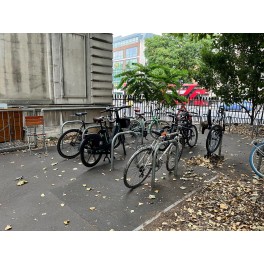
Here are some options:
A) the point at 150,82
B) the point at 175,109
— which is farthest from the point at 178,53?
the point at 150,82

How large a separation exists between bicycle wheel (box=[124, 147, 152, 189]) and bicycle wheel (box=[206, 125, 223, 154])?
243 centimetres

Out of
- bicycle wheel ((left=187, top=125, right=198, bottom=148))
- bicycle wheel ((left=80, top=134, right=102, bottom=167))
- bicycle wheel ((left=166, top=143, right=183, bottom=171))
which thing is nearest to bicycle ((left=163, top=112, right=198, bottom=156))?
bicycle wheel ((left=187, top=125, right=198, bottom=148))

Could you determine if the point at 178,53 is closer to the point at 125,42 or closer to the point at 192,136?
the point at 192,136

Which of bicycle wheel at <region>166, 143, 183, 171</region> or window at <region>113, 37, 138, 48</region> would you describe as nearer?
bicycle wheel at <region>166, 143, 183, 171</region>

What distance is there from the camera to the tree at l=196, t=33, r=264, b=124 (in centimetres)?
1007

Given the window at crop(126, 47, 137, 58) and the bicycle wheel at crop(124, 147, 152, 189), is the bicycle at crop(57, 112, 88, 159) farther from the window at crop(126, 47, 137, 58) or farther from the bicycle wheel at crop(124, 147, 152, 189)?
the window at crop(126, 47, 137, 58)

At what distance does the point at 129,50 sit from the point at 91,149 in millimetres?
78886

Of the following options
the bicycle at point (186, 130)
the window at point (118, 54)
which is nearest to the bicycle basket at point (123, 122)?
the bicycle at point (186, 130)

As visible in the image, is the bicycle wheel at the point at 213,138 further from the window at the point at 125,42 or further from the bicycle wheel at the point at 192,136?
the window at the point at 125,42

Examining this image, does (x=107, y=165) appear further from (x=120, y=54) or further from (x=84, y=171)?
(x=120, y=54)

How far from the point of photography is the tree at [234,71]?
1007 cm

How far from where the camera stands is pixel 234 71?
10.9m

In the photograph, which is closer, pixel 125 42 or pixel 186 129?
pixel 186 129

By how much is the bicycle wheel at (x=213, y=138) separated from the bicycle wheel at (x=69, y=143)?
3560mm
